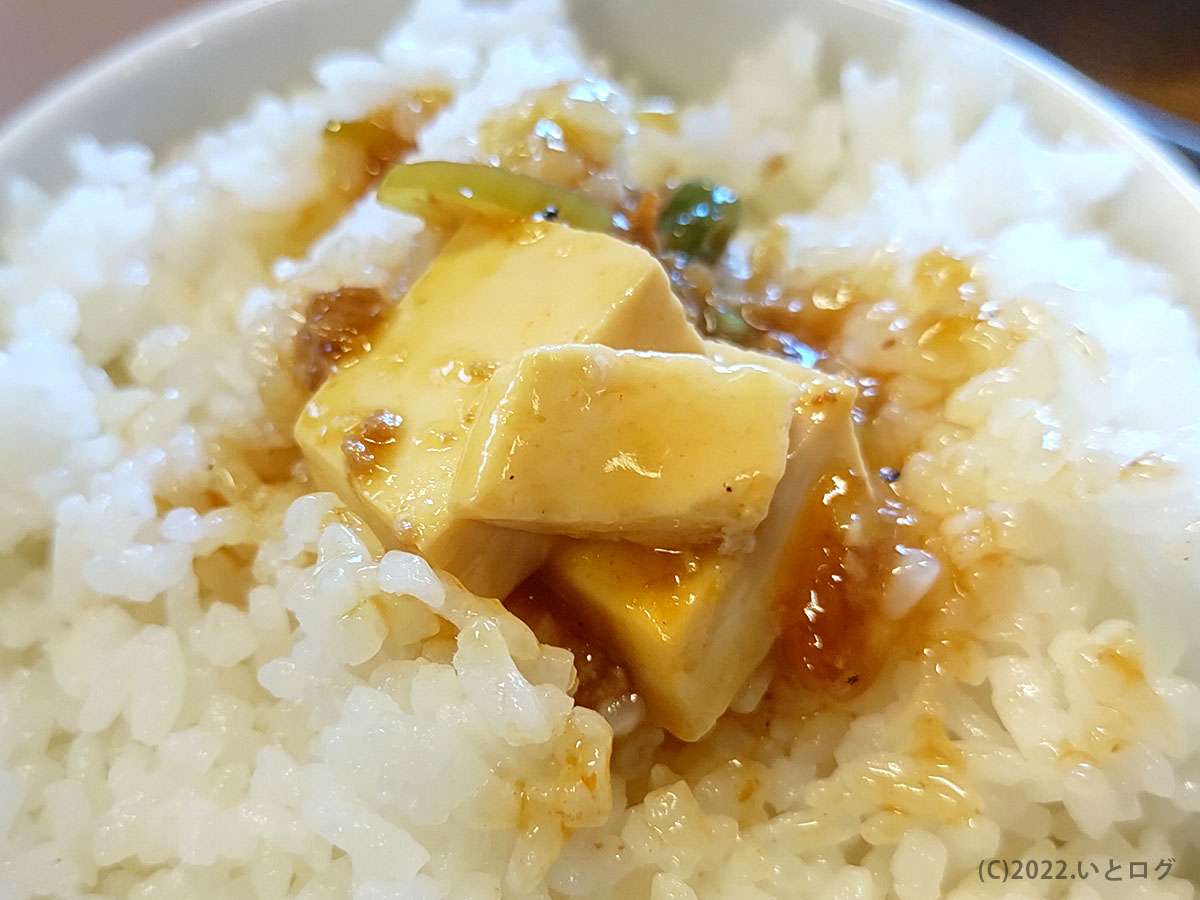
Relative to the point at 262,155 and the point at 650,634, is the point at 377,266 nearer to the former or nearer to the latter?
the point at 262,155

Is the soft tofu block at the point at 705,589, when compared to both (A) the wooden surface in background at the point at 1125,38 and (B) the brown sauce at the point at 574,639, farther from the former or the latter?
(A) the wooden surface in background at the point at 1125,38

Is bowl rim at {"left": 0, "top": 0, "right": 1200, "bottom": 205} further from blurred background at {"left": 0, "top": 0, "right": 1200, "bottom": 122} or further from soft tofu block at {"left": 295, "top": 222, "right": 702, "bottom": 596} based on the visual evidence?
soft tofu block at {"left": 295, "top": 222, "right": 702, "bottom": 596}

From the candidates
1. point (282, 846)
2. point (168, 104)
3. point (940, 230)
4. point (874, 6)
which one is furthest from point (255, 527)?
point (874, 6)

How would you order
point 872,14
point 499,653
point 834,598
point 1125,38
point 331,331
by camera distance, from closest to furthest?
point 499,653 < point 834,598 < point 331,331 < point 872,14 < point 1125,38

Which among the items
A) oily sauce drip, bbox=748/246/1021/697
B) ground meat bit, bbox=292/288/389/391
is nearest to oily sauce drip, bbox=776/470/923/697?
oily sauce drip, bbox=748/246/1021/697

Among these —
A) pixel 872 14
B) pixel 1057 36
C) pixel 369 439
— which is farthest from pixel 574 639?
pixel 1057 36

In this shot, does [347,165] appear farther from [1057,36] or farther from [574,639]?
[1057,36]
